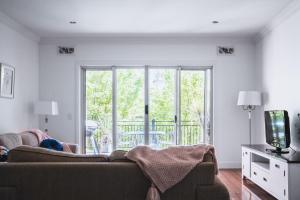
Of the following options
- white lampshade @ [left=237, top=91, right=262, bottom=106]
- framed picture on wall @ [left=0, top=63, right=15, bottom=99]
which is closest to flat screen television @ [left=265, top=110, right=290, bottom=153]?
white lampshade @ [left=237, top=91, right=262, bottom=106]

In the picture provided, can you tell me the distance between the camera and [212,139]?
654 cm

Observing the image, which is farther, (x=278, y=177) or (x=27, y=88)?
(x=27, y=88)

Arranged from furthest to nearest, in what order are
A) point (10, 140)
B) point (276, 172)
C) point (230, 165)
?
point (230, 165) < point (10, 140) < point (276, 172)

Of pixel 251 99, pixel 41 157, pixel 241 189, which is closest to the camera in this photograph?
pixel 41 157

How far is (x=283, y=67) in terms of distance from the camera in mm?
4969

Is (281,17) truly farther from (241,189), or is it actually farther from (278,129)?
(241,189)

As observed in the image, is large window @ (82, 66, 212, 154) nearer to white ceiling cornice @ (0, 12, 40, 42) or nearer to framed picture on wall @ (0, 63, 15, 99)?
white ceiling cornice @ (0, 12, 40, 42)

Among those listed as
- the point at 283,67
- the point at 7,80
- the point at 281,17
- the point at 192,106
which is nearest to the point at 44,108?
the point at 7,80

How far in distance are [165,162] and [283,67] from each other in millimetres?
3323

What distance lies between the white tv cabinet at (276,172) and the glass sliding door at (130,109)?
7.58 feet

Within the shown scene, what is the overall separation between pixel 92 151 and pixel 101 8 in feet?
10.6

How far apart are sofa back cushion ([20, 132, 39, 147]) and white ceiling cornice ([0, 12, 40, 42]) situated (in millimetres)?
1782

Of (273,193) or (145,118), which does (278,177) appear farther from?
(145,118)

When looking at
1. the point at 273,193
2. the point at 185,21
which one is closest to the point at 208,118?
the point at 185,21
